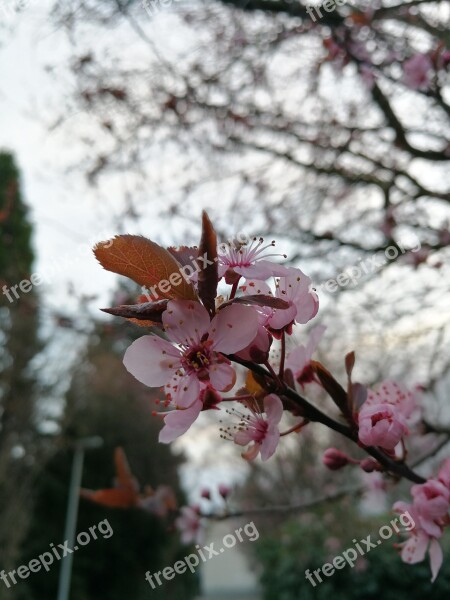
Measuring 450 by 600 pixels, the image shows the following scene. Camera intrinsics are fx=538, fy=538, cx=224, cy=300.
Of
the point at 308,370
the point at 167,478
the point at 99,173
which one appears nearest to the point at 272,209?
the point at 99,173

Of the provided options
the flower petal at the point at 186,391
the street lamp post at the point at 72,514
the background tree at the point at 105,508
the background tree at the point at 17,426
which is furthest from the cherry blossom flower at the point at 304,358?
the background tree at the point at 105,508

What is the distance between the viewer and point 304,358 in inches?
37.0

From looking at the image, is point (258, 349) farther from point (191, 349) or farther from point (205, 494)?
point (205, 494)

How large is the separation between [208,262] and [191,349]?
0.15 metres

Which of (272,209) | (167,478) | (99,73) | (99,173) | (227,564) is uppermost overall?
(99,73)

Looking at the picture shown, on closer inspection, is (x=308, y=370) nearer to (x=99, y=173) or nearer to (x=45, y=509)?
(x=99, y=173)

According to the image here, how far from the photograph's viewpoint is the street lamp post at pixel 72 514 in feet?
27.5

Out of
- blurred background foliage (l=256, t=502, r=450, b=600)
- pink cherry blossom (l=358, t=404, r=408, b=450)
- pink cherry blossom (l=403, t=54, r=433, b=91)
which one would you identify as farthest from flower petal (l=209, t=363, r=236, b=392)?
blurred background foliage (l=256, t=502, r=450, b=600)

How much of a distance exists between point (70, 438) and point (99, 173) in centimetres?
843

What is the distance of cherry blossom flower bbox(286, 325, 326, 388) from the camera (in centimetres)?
94

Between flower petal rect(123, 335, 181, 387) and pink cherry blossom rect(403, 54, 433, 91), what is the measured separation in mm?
2406

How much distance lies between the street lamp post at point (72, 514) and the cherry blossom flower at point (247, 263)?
8304 millimetres

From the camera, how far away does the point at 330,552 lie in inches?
237

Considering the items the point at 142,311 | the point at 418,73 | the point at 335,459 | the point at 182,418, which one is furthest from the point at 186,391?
the point at 418,73
